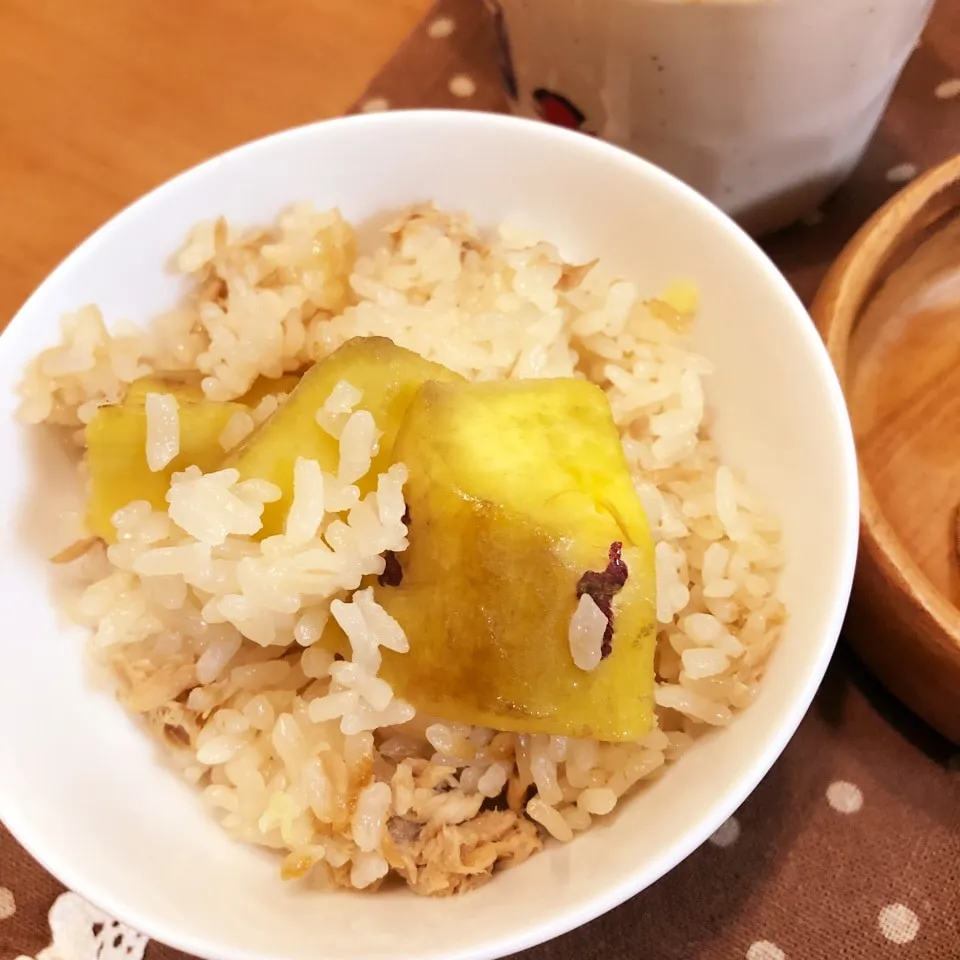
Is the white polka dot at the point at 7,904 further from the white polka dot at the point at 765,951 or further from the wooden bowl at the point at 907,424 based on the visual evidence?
the wooden bowl at the point at 907,424

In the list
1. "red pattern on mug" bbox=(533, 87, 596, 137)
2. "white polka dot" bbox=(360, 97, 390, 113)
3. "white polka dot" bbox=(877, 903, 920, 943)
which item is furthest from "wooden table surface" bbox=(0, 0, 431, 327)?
"white polka dot" bbox=(877, 903, 920, 943)

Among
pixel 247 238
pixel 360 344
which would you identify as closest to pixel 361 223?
pixel 247 238

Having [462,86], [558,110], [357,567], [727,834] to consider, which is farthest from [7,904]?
[462,86]

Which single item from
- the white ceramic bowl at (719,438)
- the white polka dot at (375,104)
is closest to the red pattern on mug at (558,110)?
the white ceramic bowl at (719,438)

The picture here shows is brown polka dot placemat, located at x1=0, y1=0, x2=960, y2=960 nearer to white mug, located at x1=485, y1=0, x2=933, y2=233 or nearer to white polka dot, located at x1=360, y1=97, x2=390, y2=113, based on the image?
white mug, located at x1=485, y1=0, x2=933, y2=233

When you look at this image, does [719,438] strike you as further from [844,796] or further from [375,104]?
[375,104]

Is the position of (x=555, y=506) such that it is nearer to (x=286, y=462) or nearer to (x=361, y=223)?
(x=286, y=462)

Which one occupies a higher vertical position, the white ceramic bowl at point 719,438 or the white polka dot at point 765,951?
the white ceramic bowl at point 719,438
